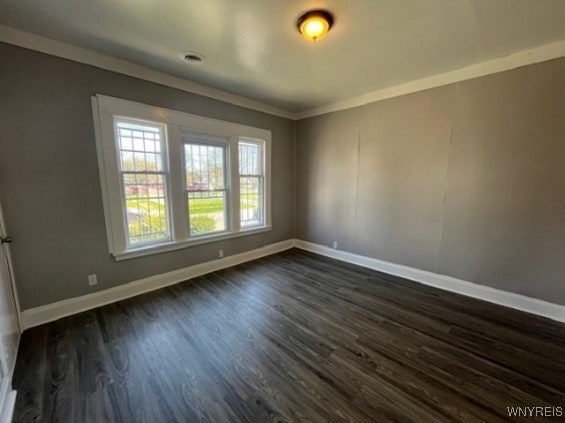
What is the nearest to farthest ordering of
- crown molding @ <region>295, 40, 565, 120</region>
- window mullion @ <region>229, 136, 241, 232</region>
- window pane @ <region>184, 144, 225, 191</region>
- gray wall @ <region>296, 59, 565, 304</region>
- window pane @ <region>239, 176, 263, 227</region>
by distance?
crown molding @ <region>295, 40, 565, 120</region> < gray wall @ <region>296, 59, 565, 304</region> < window pane @ <region>184, 144, 225, 191</region> < window mullion @ <region>229, 136, 241, 232</region> < window pane @ <region>239, 176, 263, 227</region>

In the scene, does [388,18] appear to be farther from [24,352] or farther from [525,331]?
[24,352]

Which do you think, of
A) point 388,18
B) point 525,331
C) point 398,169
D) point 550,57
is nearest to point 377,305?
point 525,331

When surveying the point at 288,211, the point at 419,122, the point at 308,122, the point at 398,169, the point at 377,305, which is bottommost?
the point at 377,305

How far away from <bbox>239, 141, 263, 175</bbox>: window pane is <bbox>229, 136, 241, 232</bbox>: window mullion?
18 centimetres

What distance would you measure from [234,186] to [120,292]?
2.07 meters

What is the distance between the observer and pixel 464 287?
295 cm

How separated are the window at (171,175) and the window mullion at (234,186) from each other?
0.6 inches

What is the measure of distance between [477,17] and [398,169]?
180 centimetres

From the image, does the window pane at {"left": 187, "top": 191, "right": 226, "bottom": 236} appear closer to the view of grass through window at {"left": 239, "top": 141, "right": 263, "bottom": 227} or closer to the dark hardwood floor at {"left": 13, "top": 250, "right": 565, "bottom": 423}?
the view of grass through window at {"left": 239, "top": 141, "right": 263, "bottom": 227}

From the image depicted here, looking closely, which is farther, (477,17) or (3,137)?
(3,137)

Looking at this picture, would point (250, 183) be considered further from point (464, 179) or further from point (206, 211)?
point (464, 179)

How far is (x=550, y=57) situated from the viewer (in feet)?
7.47

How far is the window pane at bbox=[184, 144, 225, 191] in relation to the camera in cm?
335

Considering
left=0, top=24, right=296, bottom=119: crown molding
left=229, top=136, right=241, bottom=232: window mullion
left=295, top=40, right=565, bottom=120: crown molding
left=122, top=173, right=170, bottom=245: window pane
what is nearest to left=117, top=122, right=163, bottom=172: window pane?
left=122, top=173, right=170, bottom=245: window pane
